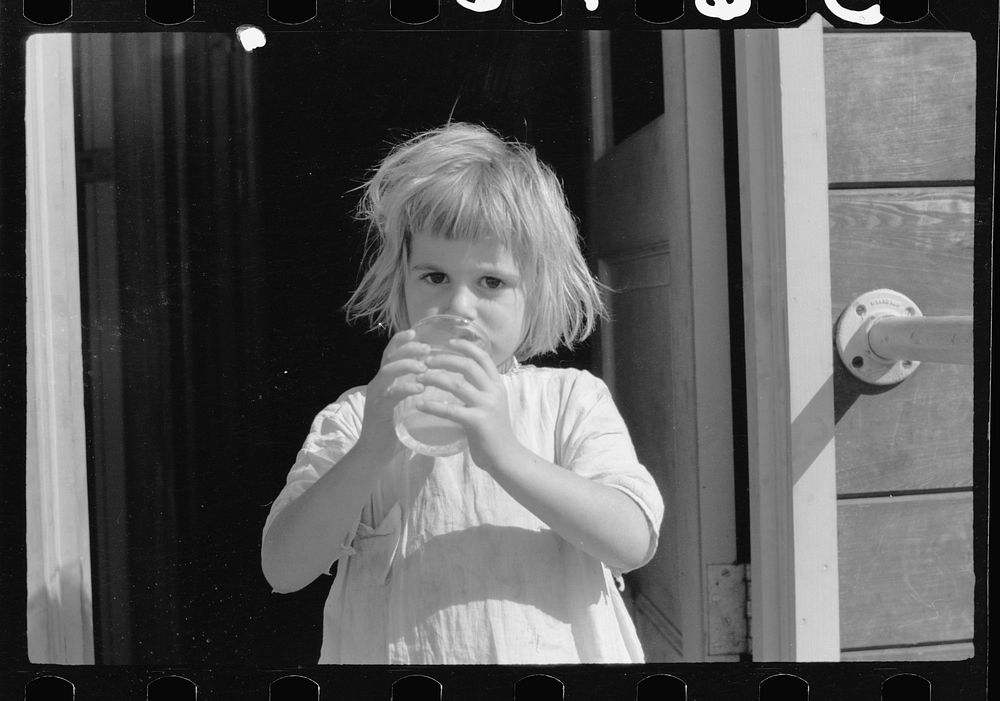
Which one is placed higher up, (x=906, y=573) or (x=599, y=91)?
(x=599, y=91)

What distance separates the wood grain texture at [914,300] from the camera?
Answer: 0.94 meters

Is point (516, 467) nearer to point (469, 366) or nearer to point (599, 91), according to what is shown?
point (469, 366)

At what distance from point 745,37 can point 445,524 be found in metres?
0.52

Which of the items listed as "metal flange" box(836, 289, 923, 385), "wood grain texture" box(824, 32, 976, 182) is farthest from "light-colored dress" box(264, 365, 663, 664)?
"wood grain texture" box(824, 32, 976, 182)

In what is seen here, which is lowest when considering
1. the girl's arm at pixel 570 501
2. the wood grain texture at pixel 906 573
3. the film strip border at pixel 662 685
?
the film strip border at pixel 662 685

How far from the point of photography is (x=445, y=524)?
2.95 ft

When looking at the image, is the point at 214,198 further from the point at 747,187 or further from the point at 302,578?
the point at 747,187

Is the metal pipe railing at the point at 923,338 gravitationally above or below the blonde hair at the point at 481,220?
below

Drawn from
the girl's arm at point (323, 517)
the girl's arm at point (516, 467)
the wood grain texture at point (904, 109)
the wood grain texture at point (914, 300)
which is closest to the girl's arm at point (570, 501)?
the girl's arm at point (516, 467)

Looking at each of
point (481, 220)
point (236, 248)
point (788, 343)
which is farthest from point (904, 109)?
point (236, 248)

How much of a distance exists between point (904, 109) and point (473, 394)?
1.57ft

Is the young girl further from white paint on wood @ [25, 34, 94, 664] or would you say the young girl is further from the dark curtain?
white paint on wood @ [25, 34, 94, 664]

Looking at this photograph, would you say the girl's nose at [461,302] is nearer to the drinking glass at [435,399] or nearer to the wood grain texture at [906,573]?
the drinking glass at [435,399]

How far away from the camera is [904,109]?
934 mm
